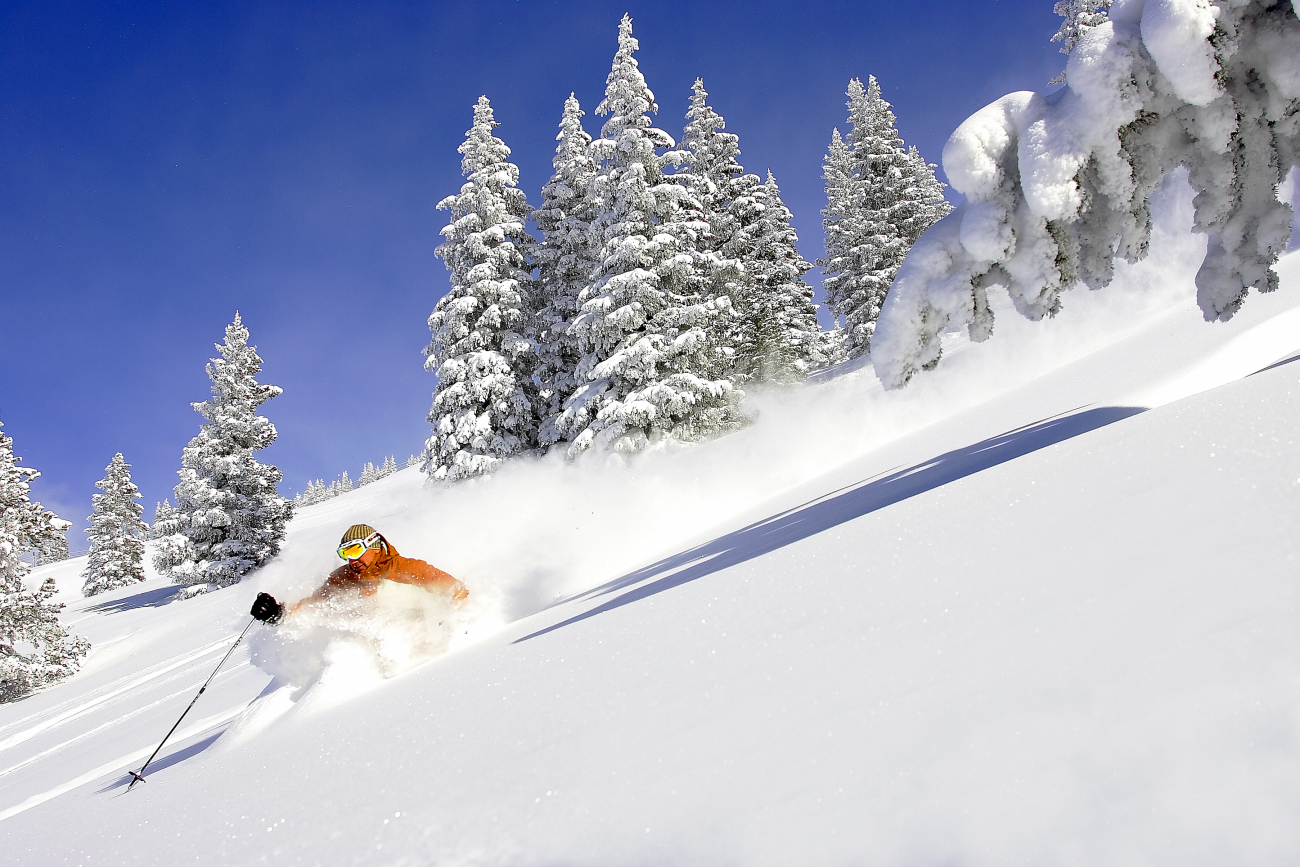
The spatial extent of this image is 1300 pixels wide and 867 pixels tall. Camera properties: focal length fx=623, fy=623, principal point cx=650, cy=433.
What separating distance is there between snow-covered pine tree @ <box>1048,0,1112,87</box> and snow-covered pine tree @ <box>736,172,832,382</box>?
10.3 m

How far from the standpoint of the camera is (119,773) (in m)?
3.95

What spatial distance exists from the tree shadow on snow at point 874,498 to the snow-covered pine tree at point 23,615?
58.8 feet

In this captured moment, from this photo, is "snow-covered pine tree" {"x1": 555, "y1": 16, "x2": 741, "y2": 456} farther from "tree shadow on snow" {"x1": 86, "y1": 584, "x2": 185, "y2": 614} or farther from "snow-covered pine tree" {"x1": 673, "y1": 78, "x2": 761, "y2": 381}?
"tree shadow on snow" {"x1": 86, "y1": 584, "x2": 185, "y2": 614}

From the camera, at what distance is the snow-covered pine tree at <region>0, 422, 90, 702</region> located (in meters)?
14.9

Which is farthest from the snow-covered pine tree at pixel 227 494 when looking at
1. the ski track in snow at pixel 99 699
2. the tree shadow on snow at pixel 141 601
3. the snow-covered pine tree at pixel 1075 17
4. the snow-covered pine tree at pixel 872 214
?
the snow-covered pine tree at pixel 1075 17

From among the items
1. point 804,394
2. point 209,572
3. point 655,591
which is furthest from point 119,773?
point 209,572

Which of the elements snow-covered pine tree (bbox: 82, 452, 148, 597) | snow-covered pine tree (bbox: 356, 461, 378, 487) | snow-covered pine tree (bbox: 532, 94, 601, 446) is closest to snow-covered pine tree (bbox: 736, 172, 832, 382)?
snow-covered pine tree (bbox: 532, 94, 601, 446)

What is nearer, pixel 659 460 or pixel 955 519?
pixel 955 519

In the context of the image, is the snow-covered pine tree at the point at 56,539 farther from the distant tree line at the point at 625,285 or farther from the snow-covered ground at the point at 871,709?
the snow-covered ground at the point at 871,709

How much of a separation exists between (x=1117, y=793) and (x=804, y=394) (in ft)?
63.4

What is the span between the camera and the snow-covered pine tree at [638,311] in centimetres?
1672

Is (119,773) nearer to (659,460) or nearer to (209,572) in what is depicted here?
(659,460)

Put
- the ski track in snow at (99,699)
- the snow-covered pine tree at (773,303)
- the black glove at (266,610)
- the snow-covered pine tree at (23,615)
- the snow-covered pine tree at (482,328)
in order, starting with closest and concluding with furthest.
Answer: the black glove at (266,610) → the ski track in snow at (99,699) → the snow-covered pine tree at (23,615) → the snow-covered pine tree at (482,328) → the snow-covered pine tree at (773,303)

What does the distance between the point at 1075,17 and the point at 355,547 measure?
1051 inches
